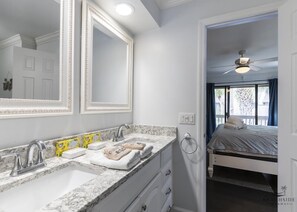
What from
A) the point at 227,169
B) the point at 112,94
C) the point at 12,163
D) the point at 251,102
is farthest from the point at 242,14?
the point at 251,102

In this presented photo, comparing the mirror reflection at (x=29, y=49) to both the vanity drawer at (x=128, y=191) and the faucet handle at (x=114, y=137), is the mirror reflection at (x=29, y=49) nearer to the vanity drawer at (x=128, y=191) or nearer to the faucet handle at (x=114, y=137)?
the faucet handle at (x=114, y=137)

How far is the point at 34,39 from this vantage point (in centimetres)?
93

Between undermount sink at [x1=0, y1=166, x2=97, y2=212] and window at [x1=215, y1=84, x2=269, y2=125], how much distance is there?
5443 millimetres

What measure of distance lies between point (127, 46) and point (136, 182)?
4.61 feet

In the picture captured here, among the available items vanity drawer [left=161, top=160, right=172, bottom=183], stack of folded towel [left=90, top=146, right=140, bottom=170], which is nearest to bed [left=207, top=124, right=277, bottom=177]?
vanity drawer [left=161, top=160, right=172, bottom=183]

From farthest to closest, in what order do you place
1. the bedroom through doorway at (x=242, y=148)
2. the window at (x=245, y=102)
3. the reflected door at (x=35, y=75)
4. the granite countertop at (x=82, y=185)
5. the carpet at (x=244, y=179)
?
the window at (x=245, y=102)
the carpet at (x=244, y=179)
the bedroom through doorway at (x=242, y=148)
the reflected door at (x=35, y=75)
the granite countertop at (x=82, y=185)

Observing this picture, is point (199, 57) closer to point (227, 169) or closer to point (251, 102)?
point (227, 169)

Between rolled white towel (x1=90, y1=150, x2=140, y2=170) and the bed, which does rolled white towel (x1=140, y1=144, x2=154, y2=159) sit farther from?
the bed

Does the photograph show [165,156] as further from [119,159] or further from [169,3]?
[169,3]

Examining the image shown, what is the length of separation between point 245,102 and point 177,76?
452 centimetres

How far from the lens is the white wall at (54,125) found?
791mm

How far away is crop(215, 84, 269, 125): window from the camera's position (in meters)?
4.88

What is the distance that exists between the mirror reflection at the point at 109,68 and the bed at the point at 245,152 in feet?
5.75

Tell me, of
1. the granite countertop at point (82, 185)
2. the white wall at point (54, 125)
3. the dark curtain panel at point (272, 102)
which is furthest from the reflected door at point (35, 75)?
the dark curtain panel at point (272, 102)
